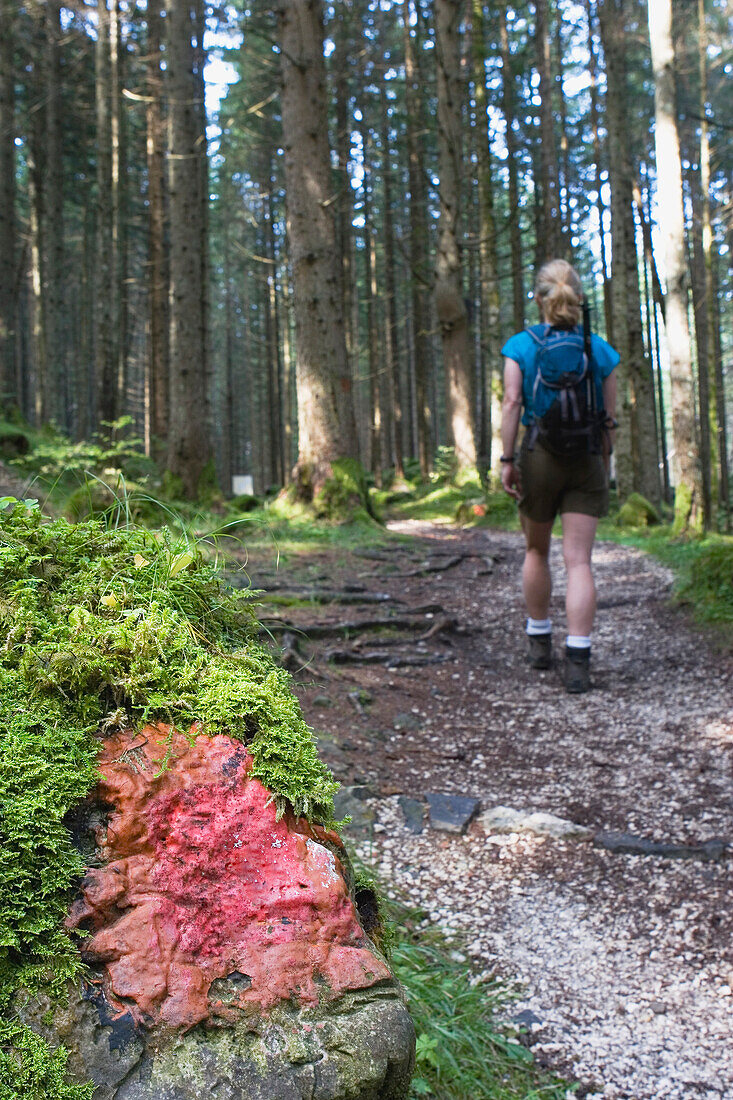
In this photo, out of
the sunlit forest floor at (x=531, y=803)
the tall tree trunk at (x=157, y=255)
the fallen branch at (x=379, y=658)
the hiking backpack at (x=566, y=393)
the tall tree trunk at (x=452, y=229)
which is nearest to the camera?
the sunlit forest floor at (x=531, y=803)

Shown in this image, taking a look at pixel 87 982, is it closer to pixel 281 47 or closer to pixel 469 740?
pixel 469 740

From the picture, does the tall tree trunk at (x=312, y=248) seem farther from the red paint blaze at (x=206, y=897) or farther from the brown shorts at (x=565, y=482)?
the red paint blaze at (x=206, y=897)

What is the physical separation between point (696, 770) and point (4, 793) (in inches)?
120

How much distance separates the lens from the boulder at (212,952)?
41.3 inches

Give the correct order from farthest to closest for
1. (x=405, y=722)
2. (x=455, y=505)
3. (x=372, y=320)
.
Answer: (x=372, y=320), (x=455, y=505), (x=405, y=722)

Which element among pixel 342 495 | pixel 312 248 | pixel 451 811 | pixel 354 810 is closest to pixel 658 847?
pixel 451 811

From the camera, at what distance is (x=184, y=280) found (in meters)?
10.8

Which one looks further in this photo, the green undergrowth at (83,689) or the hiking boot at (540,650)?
the hiking boot at (540,650)

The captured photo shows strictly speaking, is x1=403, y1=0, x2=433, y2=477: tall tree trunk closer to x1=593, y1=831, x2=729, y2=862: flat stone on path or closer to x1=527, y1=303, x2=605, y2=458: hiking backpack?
x1=527, y1=303, x2=605, y2=458: hiking backpack

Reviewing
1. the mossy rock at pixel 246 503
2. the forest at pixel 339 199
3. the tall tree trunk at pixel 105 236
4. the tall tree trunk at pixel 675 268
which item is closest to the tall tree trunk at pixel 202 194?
the forest at pixel 339 199

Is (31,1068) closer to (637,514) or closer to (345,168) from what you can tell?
(637,514)

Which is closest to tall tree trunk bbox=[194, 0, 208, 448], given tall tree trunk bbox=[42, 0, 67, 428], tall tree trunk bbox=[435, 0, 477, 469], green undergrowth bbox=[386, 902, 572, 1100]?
tall tree trunk bbox=[42, 0, 67, 428]

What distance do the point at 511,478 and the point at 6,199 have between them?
13507mm

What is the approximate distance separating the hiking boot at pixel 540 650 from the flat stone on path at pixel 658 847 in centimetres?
222
